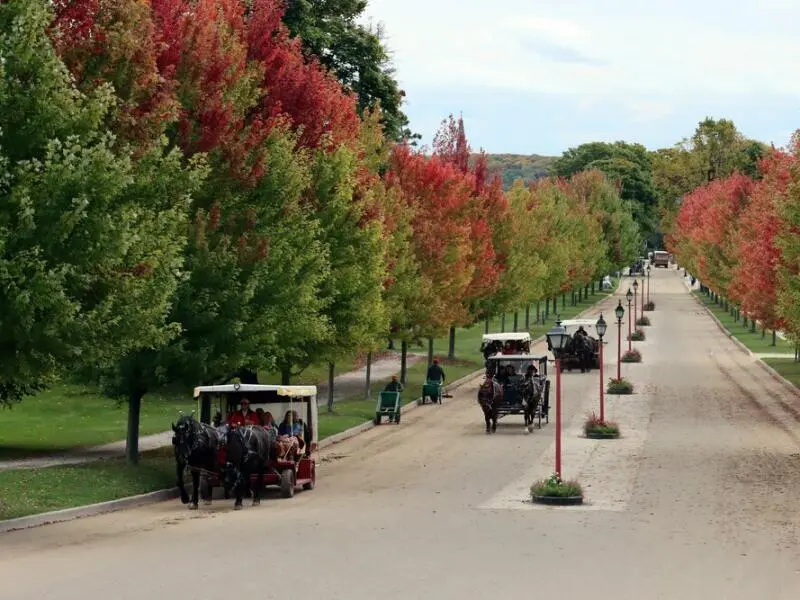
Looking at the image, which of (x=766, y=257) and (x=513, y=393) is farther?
(x=766, y=257)

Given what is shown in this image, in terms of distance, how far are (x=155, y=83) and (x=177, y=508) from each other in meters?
7.72

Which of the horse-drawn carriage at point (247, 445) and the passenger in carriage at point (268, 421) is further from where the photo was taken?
the passenger in carriage at point (268, 421)

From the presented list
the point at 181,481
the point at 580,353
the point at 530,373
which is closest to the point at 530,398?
the point at 530,373

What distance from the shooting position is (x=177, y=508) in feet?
88.1

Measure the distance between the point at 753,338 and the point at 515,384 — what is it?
174 feet

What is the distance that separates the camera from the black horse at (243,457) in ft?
87.8

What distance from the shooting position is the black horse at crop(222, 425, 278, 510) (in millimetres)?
26766

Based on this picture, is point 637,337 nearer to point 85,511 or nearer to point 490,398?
point 490,398

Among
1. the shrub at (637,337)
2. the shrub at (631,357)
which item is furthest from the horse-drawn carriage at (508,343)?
the shrub at (637,337)

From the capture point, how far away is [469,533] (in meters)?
22.8

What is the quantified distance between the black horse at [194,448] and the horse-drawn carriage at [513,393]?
59.3ft

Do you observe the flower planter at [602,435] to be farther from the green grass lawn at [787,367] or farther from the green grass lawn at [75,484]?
the green grass lawn at [787,367]

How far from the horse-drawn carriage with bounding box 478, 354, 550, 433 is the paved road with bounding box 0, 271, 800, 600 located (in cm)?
154

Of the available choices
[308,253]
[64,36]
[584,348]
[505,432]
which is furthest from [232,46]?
[584,348]
